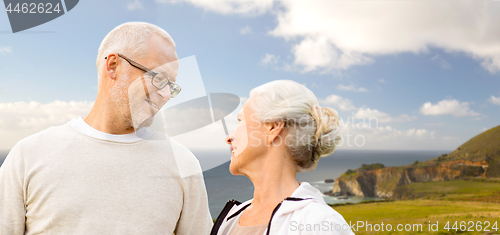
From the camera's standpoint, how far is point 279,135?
2316 mm

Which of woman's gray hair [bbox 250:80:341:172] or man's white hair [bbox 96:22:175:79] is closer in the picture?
woman's gray hair [bbox 250:80:341:172]

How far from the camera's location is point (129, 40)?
9.45 feet

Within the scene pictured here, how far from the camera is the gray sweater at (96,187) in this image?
7.95 ft

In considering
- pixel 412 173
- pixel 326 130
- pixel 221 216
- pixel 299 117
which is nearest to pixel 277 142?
pixel 299 117

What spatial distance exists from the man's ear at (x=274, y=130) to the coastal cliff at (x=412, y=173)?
47352 millimetres

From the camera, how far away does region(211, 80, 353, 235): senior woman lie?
226cm

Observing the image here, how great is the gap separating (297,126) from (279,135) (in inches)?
5.9

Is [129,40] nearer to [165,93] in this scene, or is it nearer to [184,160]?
Result: [165,93]

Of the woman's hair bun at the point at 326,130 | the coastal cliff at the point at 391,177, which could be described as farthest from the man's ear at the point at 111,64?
the coastal cliff at the point at 391,177

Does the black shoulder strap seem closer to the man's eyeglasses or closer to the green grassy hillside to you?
the man's eyeglasses

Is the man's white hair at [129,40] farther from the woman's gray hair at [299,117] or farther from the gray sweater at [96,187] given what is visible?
the woman's gray hair at [299,117]

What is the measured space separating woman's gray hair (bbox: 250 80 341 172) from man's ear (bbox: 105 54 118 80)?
1419 millimetres

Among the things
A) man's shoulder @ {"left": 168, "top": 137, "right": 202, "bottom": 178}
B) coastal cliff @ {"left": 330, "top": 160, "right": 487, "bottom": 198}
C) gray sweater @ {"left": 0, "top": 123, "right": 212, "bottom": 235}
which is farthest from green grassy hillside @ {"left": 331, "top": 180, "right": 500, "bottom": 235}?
gray sweater @ {"left": 0, "top": 123, "right": 212, "bottom": 235}

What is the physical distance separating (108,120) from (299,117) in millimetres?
→ 1710
